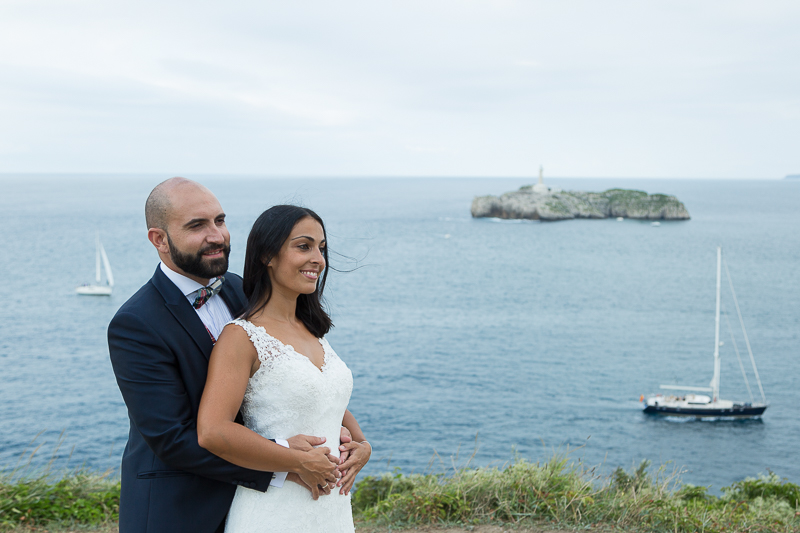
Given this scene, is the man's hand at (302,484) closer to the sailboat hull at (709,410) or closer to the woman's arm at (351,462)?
the woman's arm at (351,462)

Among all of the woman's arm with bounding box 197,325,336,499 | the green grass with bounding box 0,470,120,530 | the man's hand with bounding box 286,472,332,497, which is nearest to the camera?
the woman's arm with bounding box 197,325,336,499

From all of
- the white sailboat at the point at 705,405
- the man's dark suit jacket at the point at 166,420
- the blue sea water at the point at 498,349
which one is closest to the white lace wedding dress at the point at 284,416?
the man's dark suit jacket at the point at 166,420

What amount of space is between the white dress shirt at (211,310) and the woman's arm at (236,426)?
0.10m

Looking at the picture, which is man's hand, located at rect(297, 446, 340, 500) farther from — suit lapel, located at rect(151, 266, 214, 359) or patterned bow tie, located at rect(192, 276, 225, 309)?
patterned bow tie, located at rect(192, 276, 225, 309)

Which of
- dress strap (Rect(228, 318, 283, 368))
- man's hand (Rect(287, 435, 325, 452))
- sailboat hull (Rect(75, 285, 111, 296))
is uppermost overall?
dress strap (Rect(228, 318, 283, 368))

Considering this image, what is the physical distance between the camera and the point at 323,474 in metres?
2.65

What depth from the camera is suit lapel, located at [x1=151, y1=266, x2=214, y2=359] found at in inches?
104

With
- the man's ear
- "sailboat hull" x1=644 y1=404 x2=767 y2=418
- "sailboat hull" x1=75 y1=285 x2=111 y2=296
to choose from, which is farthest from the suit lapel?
"sailboat hull" x1=75 y1=285 x2=111 y2=296

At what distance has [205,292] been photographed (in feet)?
9.39

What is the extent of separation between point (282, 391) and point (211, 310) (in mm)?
603

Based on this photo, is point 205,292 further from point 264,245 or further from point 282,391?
point 282,391

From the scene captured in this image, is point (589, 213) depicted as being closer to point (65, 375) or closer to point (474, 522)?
point (65, 375)

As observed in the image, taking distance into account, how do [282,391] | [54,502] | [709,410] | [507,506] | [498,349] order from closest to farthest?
[282,391], [507,506], [54,502], [709,410], [498,349]

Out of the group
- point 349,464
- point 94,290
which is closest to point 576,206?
point 94,290
